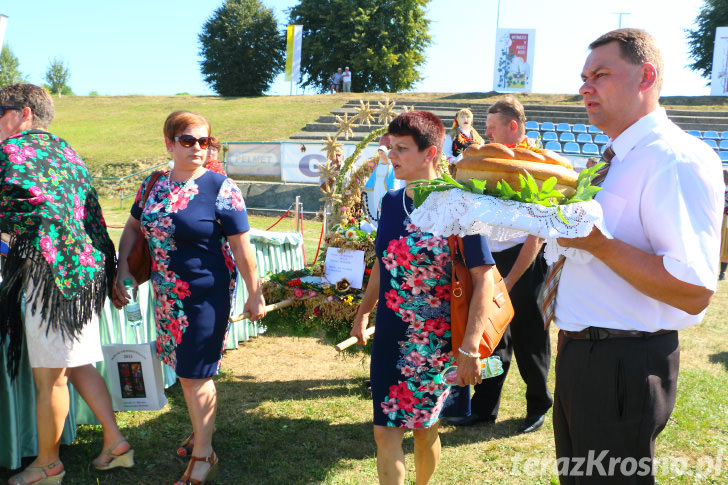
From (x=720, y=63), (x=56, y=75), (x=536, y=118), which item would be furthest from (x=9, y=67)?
(x=720, y=63)

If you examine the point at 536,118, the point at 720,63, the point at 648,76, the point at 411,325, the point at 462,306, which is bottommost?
the point at 411,325

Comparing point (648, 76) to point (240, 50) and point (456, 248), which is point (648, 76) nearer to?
point (456, 248)

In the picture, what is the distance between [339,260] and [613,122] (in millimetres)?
2794

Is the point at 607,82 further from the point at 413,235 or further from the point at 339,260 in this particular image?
the point at 339,260

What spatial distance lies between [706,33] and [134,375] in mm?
48790

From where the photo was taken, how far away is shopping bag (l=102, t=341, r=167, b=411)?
3.12m

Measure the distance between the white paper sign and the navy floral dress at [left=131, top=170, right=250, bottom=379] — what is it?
1.36 metres

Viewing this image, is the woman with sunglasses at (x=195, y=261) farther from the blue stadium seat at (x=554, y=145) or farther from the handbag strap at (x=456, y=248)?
the blue stadium seat at (x=554, y=145)

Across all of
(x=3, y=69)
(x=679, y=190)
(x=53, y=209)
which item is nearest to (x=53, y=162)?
(x=53, y=209)

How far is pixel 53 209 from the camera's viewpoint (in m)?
2.68

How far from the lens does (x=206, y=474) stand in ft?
9.85

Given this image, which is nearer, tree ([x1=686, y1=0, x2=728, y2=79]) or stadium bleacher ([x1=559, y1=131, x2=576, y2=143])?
stadium bleacher ([x1=559, y1=131, x2=576, y2=143])

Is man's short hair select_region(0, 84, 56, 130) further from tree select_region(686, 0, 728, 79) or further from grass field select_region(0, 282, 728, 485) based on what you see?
tree select_region(686, 0, 728, 79)

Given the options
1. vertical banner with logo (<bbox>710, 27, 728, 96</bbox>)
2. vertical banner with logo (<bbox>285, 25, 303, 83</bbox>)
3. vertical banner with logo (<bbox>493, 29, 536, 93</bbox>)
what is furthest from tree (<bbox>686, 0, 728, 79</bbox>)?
vertical banner with logo (<bbox>285, 25, 303, 83</bbox>)
